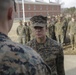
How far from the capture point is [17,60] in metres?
1.31

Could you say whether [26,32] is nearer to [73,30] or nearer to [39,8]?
[73,30]

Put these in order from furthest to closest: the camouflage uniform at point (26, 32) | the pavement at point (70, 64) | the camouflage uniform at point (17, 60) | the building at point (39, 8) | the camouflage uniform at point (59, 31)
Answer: the building at point (39, 8) < the camouflage uniform at point (59, 31) < the camouflage uniform at point (26, 32) < the pavement at point (70, 64) < the camouflage uniform at point (17, 60)

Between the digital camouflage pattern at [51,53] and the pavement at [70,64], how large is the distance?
4.74m

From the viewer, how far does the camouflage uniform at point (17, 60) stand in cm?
130

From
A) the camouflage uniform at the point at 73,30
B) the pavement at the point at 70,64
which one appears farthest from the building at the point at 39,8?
the pavement at the point at 70,64

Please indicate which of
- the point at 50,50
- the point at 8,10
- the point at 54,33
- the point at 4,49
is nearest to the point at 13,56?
the point at 4,49

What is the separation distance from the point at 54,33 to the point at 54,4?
63.1 meters

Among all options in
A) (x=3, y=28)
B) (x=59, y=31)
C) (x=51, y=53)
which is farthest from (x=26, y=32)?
(x=3, y=28)

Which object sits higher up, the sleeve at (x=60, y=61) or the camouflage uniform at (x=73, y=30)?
the sleeve at (x=60, y=61)

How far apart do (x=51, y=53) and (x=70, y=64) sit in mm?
6361

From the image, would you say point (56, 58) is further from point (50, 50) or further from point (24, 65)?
point (24, 65)

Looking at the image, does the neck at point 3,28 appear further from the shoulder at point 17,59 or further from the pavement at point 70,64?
the pavement at point 70,64

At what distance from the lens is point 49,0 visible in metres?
77.4

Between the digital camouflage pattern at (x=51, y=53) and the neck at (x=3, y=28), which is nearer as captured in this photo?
the neck at (x=3, y=28)
